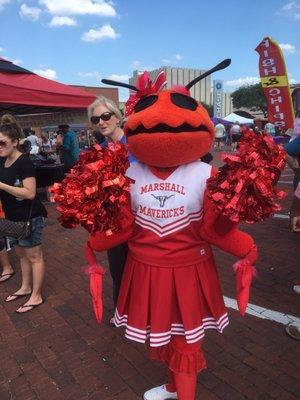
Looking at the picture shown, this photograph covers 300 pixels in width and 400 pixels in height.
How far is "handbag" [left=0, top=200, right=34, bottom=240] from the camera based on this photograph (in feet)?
10.3

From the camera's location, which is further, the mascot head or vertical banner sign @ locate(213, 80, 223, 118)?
vertical banner sign @ locate(213, 80, 223, 118)

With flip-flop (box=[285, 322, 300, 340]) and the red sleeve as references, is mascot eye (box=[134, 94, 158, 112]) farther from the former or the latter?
flip-flop (box=[285, 322, 300, 340])

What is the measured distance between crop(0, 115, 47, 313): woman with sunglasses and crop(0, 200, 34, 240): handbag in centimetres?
5

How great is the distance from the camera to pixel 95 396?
7.68 feet

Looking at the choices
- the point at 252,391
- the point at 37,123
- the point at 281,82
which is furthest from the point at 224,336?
the point at 281,82

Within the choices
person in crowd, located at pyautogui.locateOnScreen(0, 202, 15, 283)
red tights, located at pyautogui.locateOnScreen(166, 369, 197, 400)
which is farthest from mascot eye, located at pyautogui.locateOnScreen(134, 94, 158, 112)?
person in crowd, located at pyautogui.locateOnScreen(0, 202, 15, 283)

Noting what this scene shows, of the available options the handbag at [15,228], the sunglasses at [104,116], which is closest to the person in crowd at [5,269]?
the handbag at [15,228]

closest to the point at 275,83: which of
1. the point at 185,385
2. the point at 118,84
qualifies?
the point at 118,84

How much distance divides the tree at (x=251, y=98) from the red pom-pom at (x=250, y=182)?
168ft

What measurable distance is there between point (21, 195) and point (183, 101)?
6.12ft

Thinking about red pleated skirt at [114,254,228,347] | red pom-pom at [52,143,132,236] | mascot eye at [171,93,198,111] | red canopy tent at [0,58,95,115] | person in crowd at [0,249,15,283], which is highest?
red canopy tent at [0,58,95,115]

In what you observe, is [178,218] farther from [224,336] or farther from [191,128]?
[224,336]

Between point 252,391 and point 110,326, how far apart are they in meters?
1.30

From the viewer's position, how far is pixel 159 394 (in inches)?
89.1
